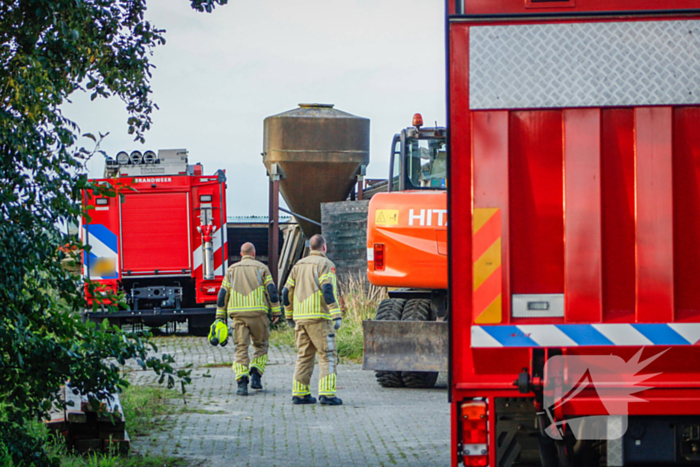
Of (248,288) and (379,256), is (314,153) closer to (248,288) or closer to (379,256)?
(248,288)

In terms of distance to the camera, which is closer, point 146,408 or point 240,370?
point 146,408

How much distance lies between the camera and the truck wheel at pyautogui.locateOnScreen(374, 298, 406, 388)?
400 inches

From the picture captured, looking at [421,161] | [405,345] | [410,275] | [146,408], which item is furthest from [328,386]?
[421,161]

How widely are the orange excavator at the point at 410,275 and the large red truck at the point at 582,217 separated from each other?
207 inches

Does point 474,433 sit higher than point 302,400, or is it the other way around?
point 474,433

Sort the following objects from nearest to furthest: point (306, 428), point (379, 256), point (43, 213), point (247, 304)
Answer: point (43, 213) → point (306, 428) → point (379, 256) → point (247, 304)

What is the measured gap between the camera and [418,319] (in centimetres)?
1004

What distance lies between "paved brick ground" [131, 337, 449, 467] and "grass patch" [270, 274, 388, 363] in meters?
1.87

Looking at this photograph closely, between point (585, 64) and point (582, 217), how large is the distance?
0.69 m

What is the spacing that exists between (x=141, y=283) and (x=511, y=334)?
44.4 feet

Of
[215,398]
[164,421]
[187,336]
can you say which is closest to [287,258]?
[187,336]

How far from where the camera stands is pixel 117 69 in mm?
5707

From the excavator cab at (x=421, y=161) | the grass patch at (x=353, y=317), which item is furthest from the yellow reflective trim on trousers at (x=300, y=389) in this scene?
the grass patch at (x=353, y=317)

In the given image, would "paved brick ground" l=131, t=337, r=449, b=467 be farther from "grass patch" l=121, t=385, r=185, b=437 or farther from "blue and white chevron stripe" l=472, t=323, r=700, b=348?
"blue and white chevron stripe" l=472, t=323, r=700, b=348
